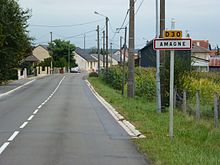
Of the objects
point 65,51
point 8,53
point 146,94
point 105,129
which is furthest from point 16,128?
point 65,51

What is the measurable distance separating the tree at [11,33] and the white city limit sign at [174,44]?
4073cm

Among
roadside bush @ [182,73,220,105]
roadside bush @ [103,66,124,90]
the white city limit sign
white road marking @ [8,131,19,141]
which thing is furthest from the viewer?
roadside bush @ [103,66,124,90]

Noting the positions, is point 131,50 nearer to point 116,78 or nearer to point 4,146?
point 4,146

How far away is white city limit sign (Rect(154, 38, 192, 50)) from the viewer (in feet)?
42.9

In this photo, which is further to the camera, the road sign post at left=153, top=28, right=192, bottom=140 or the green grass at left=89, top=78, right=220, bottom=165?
the road sign post at left=153, top=28, right=192, bottom=140

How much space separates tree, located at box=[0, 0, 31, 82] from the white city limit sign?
40.7m

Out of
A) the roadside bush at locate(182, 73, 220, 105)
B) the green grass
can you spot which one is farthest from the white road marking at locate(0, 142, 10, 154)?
the roadside bush at locate(182, 73, 220, 105)

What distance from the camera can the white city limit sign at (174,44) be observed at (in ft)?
42.9

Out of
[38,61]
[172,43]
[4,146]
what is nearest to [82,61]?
[38,61]

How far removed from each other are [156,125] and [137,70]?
133 feet

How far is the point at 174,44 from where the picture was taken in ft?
43.2

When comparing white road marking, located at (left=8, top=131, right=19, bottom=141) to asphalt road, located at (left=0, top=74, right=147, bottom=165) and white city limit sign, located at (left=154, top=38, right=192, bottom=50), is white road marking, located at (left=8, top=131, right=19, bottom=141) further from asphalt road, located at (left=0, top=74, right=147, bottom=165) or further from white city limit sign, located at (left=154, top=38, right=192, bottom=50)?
white city limit sign, located at (left=154, top=38, right=192, bottom=50)

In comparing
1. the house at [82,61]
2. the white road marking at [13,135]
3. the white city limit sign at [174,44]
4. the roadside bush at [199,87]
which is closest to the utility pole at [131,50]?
the roadside bush at [199,87]

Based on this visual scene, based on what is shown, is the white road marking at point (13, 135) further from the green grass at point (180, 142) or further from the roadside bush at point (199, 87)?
the roadside bush at point (199, 87)
